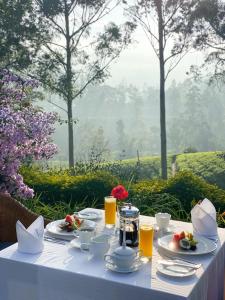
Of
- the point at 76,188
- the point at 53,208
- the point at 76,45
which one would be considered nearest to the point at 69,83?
the point at 76,45

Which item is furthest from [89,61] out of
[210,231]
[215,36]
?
[210,231]

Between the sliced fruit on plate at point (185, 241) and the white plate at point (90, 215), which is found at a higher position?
the white plate at point (90, 215)

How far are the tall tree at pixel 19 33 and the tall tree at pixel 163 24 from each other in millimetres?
3727

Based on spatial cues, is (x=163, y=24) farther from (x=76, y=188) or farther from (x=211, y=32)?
(x=76, y=188)

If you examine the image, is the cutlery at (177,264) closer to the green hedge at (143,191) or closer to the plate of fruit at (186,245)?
the plate of fruit at (186,245)

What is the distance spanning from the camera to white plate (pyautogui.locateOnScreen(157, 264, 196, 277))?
2.34m

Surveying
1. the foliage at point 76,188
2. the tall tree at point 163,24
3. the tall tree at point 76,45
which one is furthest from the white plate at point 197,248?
the tall tree at point 76,45

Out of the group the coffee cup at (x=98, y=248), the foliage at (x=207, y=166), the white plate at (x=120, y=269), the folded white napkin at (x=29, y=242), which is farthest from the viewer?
the foliage at (x=207, y=166)

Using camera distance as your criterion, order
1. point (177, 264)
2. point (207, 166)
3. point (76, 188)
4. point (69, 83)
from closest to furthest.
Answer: point (177, 264), point (76, 188), point (69, 83), point (207, 166)

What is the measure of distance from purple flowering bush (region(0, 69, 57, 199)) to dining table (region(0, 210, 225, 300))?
94.9 inches

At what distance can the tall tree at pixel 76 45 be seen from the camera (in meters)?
16.5

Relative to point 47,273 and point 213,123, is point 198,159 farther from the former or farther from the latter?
point 213,123

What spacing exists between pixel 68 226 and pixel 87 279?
0.76 meters

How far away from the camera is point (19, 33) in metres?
16.2
